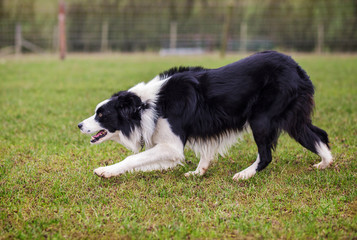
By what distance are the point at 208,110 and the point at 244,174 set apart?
27.0 inches

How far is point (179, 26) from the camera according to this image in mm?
20453

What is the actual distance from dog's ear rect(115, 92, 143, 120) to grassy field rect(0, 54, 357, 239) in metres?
0.57

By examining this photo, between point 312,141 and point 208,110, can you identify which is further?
point 312,141

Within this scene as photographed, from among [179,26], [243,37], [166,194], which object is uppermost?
[179,26]

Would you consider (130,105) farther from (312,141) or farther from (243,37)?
(243,37)

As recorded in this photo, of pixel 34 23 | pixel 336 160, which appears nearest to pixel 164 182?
pixel 336 160

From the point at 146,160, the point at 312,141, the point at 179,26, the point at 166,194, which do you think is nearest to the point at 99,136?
the point at 146,160

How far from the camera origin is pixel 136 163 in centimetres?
311

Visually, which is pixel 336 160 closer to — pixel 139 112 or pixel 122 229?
pixel 139 112

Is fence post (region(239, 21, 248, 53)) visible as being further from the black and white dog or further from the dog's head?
the dog's head

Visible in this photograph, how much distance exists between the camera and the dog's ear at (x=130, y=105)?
3.15 meters

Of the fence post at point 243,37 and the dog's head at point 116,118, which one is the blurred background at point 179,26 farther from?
the dog's head at point 116,118

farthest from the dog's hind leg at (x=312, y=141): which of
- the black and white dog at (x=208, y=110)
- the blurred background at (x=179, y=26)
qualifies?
the blurred background at (x=179, y=26)

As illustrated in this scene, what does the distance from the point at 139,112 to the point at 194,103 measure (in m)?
0.50
